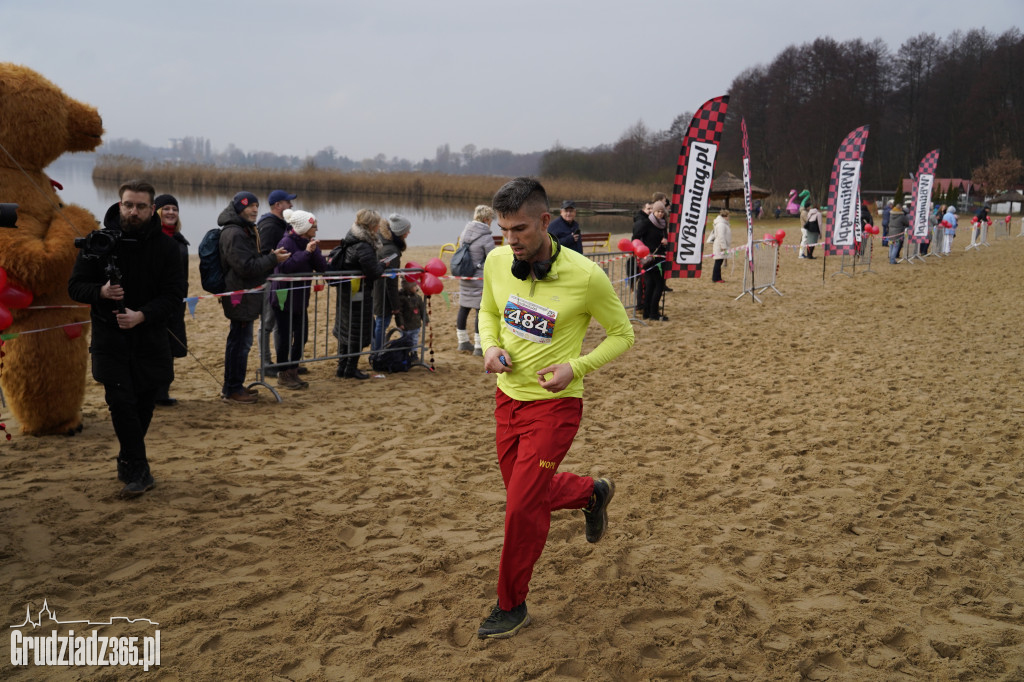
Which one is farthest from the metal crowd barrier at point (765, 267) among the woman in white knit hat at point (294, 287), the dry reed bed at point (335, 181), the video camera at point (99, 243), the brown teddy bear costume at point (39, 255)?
the dry reed bed at point (335, 181)

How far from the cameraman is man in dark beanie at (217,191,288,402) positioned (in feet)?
6.73

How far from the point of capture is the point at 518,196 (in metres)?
3.29

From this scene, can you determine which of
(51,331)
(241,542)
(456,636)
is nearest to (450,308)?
(51,331)

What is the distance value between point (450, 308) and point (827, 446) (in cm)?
803

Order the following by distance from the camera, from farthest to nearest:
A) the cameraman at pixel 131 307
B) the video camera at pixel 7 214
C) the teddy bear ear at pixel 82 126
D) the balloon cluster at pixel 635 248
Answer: the balloon cluster at pixel 635 248
the teddy bear ear at pixel 82 126
the cameraman at pixel 131 307
the video camera at pixel 7 214

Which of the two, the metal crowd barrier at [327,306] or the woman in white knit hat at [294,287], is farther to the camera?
the woman in white knit hat at [294,287]

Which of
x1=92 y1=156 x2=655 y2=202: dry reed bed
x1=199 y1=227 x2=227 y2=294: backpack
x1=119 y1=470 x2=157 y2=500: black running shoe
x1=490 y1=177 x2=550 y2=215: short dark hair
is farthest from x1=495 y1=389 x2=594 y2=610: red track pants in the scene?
x1=92 y1=156 x2=655 y2=202: dry reed bed

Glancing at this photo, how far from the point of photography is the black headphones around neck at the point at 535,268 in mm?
3434

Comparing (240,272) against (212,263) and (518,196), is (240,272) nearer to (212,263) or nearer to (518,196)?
(212,263)

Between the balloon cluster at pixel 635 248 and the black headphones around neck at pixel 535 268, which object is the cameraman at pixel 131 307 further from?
the balloon cluster at pixel 635 248

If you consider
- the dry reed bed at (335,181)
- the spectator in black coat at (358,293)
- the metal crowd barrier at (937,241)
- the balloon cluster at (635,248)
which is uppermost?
the dry reed bed at (335,181)

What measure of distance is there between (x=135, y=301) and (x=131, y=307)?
0.15 ft

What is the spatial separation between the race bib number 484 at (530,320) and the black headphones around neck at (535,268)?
12cm

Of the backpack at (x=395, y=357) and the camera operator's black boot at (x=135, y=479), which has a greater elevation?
the backpack at (x=395, y=357)
